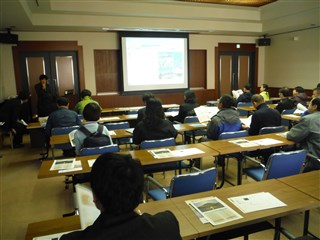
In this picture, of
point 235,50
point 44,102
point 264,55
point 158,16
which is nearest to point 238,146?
point 44,102

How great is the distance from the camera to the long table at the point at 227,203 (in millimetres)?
1542

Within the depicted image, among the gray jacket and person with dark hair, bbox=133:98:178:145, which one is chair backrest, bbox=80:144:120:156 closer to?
person with dark hair, bbox=133:98:178:145

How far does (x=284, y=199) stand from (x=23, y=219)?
110 inches

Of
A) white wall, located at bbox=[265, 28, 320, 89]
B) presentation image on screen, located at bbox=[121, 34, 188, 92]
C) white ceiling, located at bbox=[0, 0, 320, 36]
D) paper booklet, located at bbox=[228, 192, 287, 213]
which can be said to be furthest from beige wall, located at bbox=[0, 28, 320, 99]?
paper booklet, located at bbox=[228, 192, 287, 213]

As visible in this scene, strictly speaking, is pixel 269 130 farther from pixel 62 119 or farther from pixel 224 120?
pixel 62 119

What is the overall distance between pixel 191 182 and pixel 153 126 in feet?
4.55

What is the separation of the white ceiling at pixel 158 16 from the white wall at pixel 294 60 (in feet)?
1.58

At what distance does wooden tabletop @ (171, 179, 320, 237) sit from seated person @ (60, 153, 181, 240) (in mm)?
499

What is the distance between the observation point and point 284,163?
2.69 m

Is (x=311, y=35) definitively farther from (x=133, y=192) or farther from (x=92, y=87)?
(x=133, y=192)

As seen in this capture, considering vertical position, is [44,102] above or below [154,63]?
below

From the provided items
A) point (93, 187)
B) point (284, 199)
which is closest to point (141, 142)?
point (284, 199)

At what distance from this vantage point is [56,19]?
6.98m

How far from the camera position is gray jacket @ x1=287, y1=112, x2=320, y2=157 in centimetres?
315
